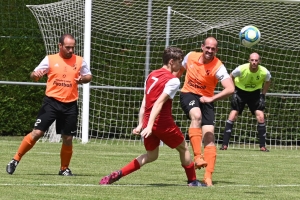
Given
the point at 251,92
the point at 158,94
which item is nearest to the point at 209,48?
the point at 158,94

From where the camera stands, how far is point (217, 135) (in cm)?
1786

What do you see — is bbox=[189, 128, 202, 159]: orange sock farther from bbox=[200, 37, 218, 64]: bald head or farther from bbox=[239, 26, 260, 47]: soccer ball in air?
bbox=[239, 26, 260, 47]: soccer ball in air

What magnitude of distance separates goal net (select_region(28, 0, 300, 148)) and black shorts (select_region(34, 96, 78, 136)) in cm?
592

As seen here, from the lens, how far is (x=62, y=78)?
32.9ft

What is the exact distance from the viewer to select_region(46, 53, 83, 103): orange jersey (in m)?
9.97

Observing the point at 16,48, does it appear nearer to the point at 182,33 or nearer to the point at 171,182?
the point at 182,33

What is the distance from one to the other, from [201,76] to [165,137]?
1444mm

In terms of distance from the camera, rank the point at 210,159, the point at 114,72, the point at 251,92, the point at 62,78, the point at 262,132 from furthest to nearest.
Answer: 1. the point at 114,72
2. the point at 262,132
3. the point at 251,92
4. the point at 62,78
5. the point at 210,159

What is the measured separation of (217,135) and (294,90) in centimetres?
203

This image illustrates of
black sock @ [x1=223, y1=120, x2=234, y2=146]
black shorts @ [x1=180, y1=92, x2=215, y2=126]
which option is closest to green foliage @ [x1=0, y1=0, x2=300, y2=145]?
black sock @ [x1=223, y1=120, x2=234, y2=146]

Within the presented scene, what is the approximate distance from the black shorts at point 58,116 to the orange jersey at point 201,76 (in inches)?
57.6

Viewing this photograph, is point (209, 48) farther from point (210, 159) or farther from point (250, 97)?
point (250, 97)

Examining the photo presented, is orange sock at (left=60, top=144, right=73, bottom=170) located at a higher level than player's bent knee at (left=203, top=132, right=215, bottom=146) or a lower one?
lower

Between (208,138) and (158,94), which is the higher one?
(158,94)
